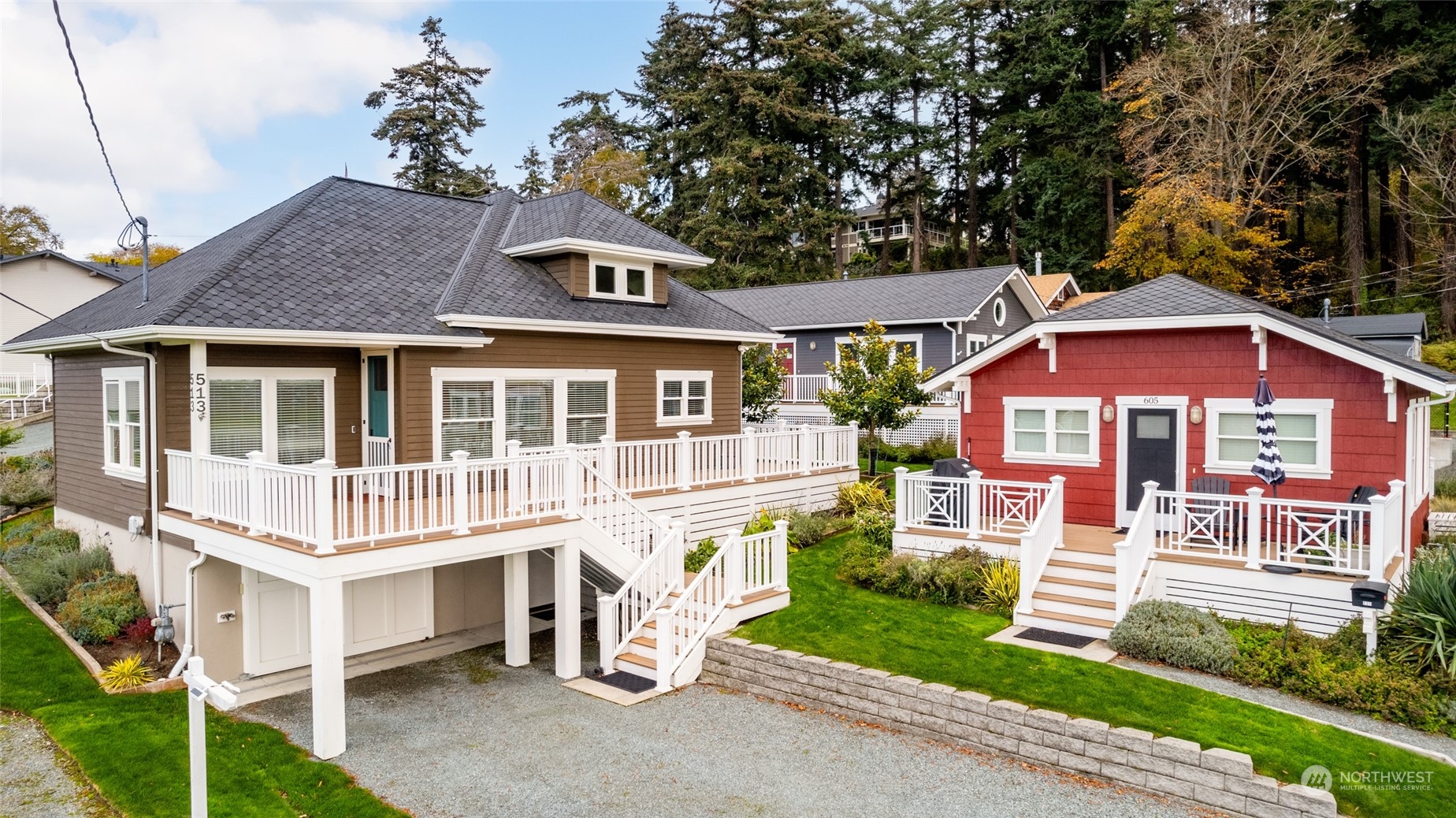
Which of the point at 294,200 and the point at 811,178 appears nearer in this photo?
the point at 294,200

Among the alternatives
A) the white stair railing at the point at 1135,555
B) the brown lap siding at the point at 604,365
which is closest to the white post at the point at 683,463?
the brown lap siding at the point at 604,365

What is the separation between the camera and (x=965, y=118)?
45.6 meters

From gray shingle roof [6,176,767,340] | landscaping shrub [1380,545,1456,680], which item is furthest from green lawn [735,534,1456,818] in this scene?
gray shingle roof [6,176,767,340]

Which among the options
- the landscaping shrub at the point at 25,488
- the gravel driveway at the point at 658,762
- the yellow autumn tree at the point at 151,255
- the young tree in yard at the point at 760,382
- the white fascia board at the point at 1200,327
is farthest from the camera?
the yellow autumn tree at the point at 151,255

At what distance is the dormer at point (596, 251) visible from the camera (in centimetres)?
1576

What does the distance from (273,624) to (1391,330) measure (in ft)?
86.8

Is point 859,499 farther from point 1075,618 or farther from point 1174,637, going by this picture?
point 1174,637

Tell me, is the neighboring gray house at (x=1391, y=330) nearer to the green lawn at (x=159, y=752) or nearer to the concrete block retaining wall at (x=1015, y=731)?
the concrete block retaining wall at (x=1015, y=731)

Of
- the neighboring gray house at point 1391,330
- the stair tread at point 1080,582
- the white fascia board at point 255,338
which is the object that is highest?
the neighboring gray house at point 1391,330

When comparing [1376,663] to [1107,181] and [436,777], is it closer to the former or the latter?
[436,777]

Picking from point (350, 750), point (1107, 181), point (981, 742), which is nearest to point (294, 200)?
point (350, 750)

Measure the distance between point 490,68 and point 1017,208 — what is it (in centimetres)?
2923

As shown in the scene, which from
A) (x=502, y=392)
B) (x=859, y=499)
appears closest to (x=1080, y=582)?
(x=859, y=499)

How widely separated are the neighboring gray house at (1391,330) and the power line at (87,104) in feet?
81.4
